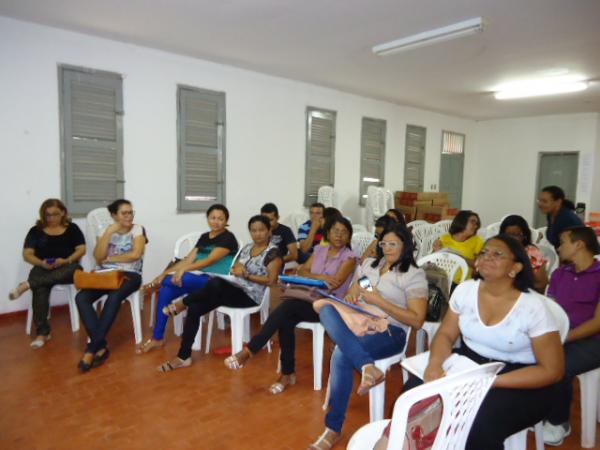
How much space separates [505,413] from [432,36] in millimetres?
3364

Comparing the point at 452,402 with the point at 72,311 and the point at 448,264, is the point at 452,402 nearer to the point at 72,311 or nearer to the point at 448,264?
the point at 448,264

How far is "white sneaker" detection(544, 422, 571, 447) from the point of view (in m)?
2.23

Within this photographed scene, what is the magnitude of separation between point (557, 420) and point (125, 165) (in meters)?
4.22

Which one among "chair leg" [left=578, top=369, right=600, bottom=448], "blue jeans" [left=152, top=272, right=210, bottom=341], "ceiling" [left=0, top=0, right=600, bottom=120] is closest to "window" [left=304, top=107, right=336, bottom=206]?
"ceiling" [left=0, top=0, right=600, bottom=120]

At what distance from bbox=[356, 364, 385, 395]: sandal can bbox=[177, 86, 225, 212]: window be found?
3.52 meters

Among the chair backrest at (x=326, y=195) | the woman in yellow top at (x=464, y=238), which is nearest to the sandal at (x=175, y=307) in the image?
the woman in yellow top at (x=464, y=238)

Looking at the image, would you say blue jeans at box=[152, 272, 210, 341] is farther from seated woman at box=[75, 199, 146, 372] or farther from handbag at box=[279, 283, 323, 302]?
handbag at box=[279, 283, 323, 302]

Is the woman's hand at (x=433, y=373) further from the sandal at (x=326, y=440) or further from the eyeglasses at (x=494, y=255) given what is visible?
the sandal at (x=326, y=440)

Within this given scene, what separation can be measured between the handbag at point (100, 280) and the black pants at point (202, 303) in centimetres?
59

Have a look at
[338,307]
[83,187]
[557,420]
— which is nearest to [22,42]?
[83,187]

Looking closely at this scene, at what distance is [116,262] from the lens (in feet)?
11.8

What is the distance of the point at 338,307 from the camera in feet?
7.79

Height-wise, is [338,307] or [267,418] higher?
Result: [338,307]

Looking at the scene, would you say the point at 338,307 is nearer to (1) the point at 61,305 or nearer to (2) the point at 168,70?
(1) the point at 61,305
